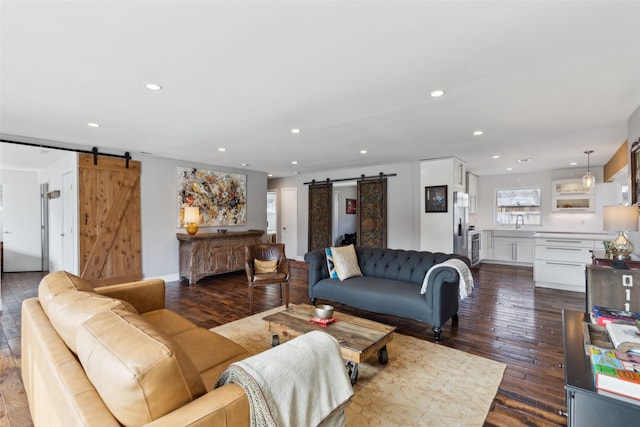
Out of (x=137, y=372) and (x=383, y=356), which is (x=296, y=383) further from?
(x=383, y=356)

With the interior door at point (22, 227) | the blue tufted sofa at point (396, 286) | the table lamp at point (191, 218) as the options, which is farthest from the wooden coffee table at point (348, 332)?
the interior door at point (22, 227)

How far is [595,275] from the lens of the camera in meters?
2.88

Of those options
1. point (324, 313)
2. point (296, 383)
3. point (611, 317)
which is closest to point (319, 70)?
point (324, 313)

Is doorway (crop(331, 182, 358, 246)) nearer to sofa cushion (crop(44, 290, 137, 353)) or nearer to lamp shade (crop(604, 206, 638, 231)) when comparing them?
lamp shade (crop(604, 206, 638, 231))

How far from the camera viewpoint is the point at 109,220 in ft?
16.2

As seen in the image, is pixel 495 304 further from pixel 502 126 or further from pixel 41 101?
pixel 41 101

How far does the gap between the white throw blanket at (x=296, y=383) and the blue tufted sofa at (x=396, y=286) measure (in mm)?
2065

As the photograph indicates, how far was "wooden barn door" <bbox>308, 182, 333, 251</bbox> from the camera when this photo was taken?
7582 mm

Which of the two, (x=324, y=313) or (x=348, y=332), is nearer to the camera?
(x=348, y=332)

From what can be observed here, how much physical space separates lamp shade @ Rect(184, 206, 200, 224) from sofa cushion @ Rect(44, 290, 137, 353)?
4.25 meters

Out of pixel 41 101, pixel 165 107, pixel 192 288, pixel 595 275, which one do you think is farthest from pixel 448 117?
pixel 192 288

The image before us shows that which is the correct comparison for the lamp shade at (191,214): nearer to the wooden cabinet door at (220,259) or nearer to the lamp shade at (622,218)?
the wooden cabinet door at (220,259)

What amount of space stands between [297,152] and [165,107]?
101 inches

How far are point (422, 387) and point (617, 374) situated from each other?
156 centimetres
